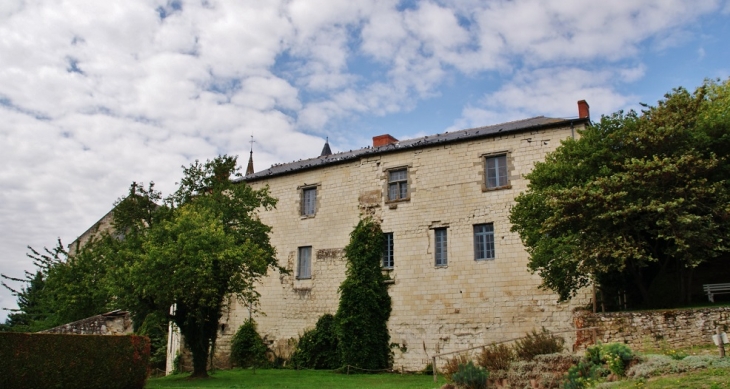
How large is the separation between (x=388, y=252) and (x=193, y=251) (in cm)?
788

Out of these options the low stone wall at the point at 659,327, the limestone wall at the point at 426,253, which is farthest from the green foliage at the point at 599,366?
the limestone wall at the point at 426,253

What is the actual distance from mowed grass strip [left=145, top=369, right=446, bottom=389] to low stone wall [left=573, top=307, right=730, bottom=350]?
4.30m

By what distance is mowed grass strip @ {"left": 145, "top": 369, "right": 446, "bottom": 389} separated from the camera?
50.9 ft

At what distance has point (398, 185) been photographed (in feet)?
72.9

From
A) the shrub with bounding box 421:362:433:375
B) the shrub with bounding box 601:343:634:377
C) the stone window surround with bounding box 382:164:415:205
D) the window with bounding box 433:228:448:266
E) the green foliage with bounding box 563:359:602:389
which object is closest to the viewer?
the green foliage with bounding box 563:359:602:389

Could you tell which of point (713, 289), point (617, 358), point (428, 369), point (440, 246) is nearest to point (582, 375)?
point (617, 358)

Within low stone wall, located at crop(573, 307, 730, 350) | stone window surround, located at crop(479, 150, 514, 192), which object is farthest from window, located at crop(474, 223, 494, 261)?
low stone wall, located at crop(573, 307, 730, 350)

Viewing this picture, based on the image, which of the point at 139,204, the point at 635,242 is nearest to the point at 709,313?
the point at 635,242

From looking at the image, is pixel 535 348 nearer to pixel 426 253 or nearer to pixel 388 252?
pixel 426 253

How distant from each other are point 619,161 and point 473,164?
7.04 meters

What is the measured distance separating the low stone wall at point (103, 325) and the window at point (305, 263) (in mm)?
7026

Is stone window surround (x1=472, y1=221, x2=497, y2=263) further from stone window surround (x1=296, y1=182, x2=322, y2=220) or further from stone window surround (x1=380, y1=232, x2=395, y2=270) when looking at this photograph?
→ stone window surround (x1=296, y1=182, x2=322, y2=220)

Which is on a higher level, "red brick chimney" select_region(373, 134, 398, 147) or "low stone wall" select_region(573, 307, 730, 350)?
"red brick chimney" select_region(373, 134, 398, 147)

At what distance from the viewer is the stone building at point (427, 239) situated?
19188 mm
